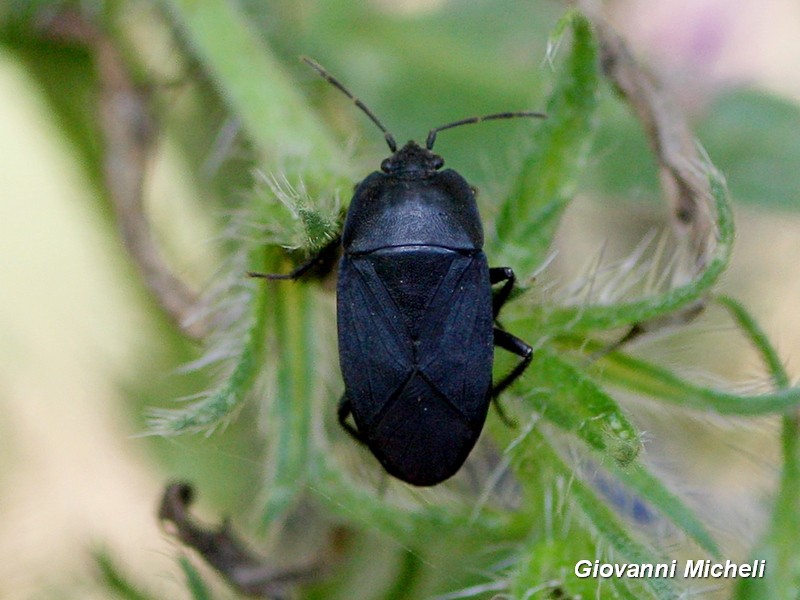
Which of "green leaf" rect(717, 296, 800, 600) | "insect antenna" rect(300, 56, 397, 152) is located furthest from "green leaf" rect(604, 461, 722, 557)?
"insect antenna" rect(300, 56, 397, 152)

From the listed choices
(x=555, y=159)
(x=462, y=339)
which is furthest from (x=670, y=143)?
(x=462, y=339)

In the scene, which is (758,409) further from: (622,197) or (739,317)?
(622,197)

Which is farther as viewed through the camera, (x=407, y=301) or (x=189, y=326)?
(x=189, y=326)

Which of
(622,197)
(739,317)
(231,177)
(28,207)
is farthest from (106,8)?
(739,317)

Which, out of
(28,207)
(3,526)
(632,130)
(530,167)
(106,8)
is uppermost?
(632,130)

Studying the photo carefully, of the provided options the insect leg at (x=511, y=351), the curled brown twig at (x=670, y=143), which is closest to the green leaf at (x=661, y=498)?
the insect leg at (x=511, y=351)

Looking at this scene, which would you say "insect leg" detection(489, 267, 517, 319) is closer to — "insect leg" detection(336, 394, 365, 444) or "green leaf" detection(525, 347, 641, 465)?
"green leaf" detection(525, 347, 641, 465)

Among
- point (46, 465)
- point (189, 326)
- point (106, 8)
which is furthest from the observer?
point (46, 465)
